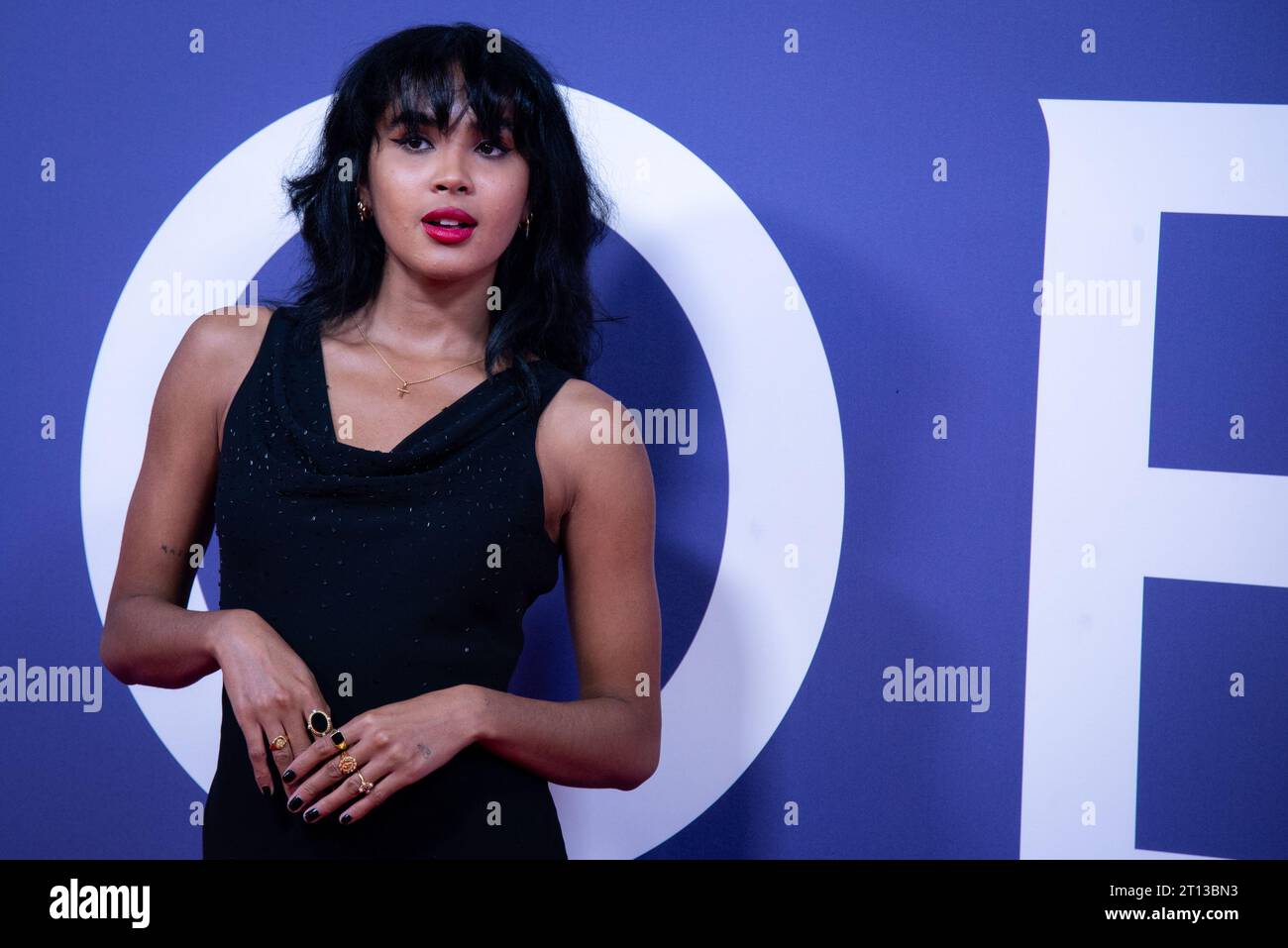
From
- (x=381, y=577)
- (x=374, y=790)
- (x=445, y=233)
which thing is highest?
(x=445, y=233)

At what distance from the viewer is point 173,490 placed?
4.66 ft

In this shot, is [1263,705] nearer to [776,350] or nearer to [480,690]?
[776,350]

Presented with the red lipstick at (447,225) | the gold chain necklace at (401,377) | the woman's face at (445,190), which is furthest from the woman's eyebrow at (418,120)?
the gold chain necklace at (401,377)

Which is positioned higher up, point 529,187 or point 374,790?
point 529,187

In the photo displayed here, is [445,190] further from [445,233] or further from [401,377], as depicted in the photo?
[401,377]

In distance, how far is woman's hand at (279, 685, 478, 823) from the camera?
1.27 metres

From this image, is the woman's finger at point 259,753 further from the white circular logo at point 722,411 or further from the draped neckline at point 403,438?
the white circular logo at point 722,411

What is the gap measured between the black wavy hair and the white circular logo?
38cm

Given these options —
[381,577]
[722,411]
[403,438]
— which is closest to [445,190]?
[403,438]

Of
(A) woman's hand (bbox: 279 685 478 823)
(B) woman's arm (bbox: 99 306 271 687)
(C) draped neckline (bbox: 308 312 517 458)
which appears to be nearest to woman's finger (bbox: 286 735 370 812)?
(A) woman's hand (bbox: 279 685 478 823)

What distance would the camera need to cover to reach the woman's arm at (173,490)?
1.42 meters

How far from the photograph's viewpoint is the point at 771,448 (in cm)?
201

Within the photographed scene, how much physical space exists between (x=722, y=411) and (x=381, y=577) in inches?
31.7
